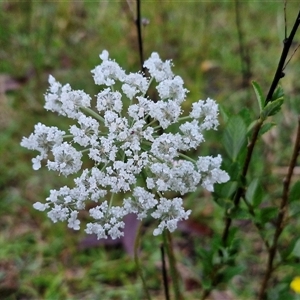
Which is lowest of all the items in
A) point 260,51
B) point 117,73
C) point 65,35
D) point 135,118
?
point 135,118

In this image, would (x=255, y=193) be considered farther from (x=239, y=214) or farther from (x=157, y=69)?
(x=157, y=69)

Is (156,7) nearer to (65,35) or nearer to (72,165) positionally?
(65,35)

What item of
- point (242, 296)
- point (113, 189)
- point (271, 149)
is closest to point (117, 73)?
point (113, 189)

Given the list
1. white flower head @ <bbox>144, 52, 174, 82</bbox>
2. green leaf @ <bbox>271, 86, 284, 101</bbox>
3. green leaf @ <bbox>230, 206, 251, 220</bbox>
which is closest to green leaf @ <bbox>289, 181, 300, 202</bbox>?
green leaf @ <bbox>230, 206, 251, 220</bbox>

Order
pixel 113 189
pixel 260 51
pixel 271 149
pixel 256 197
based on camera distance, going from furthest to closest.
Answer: pixel 260 51, pixel 271 149, pixel 256 197, pixel 113 189

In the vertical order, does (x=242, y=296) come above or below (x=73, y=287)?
below

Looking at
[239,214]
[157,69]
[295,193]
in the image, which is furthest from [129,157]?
[295,193]
